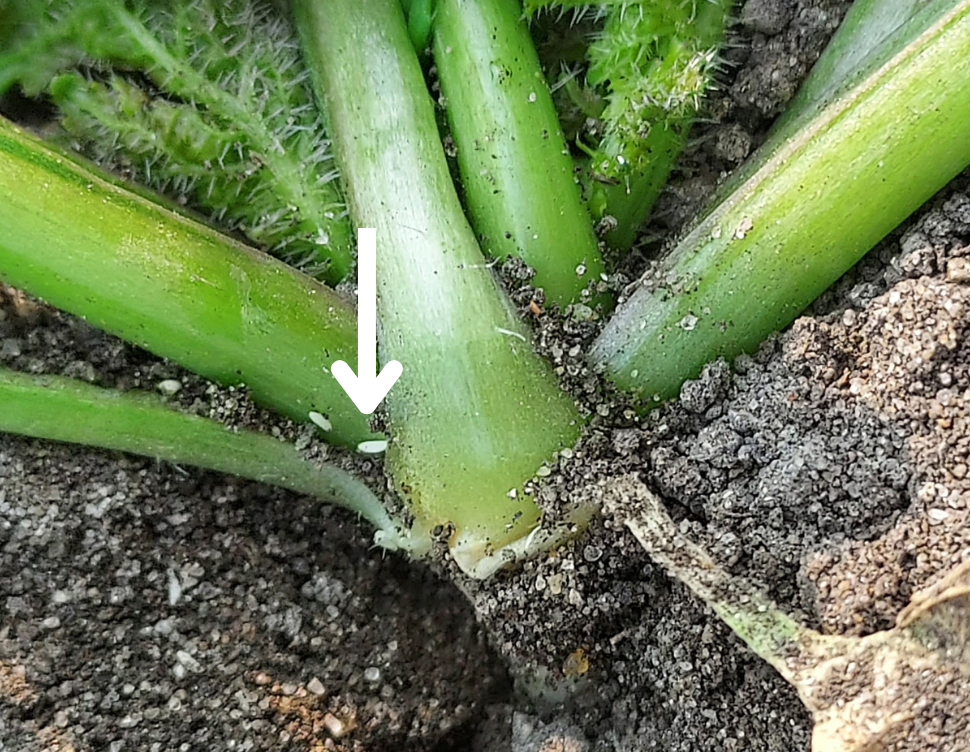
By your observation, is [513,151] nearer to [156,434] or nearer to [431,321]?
[431,321]

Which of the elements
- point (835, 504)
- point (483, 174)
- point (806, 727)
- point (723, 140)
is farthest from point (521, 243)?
point (806, 727)

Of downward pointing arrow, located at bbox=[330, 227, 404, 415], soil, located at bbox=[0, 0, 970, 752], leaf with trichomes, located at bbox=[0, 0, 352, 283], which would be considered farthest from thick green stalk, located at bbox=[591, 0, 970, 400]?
leaf with trichomes, located at bbox=[0, 0, 352, 283]

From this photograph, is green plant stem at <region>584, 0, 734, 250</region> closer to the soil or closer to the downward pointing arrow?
the soil

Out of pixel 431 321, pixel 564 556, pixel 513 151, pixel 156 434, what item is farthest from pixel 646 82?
pixel 156 434

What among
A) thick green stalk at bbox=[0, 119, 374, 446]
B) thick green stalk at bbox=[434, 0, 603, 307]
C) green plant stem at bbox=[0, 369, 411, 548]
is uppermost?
thick green stalk at bbox=[434, 0, 603, 307]

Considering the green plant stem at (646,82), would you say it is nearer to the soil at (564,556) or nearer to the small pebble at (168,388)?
the soil at (564,556)

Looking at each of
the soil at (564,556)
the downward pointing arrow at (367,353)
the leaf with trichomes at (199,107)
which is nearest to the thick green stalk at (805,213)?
the soil at (564,556)
